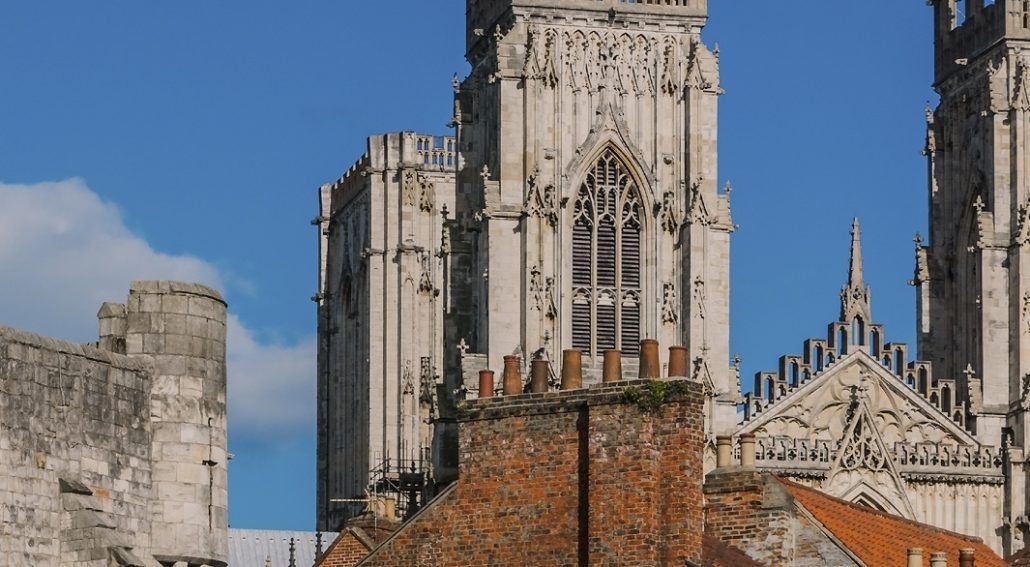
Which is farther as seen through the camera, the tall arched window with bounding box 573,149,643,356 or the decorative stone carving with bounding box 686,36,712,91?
the decorative stone carving with bounding box 686,36,712,91

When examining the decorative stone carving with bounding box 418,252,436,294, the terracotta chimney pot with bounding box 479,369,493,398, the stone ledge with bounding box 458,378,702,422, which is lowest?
the stone ledge with bounding box 458,378,702,422

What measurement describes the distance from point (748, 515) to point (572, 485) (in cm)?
384

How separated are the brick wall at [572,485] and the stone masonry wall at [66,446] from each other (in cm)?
646

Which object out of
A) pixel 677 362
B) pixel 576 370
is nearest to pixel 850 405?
pixel 677 362

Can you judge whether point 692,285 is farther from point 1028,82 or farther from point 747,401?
point 1028,82

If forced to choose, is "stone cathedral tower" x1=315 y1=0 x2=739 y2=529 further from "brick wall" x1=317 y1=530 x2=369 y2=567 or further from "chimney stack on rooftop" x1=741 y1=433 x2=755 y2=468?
"chimney stack on rooftop" x1=741 y1=433 x2=755 y2=468

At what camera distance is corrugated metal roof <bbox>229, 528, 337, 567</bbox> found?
7712 cm

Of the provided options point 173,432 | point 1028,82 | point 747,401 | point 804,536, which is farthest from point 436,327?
point 173,432

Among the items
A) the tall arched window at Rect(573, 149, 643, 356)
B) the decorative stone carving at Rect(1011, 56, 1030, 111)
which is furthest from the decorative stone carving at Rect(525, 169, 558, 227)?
the decorative stone carving at Rect(1011, 56, 1030, 111)

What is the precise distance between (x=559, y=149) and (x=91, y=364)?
1916 inches

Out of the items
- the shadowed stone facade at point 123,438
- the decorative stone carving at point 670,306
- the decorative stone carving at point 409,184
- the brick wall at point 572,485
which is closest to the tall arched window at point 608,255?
the decorative stone carving at point 670,306

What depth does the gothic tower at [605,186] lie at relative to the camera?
233 ft

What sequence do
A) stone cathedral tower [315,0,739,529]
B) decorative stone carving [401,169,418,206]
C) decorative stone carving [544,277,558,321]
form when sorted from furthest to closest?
decorative stone carving [401,169,418,206]
stone cathedral tower [315,0,739,529]
decorative stone carving [544,277,558,321]

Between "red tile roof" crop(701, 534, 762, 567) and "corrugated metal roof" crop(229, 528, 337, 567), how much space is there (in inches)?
1767
